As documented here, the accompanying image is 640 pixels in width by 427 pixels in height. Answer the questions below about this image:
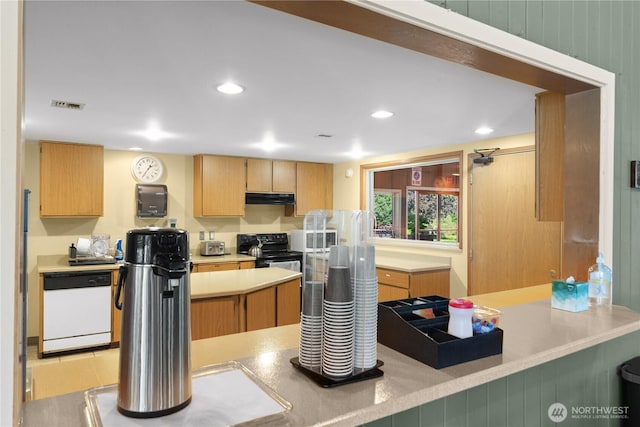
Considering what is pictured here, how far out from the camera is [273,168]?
5.45m

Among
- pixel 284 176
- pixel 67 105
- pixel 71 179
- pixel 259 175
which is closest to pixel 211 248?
pixel 259 175

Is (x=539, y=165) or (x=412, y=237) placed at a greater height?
(x=539, y=165)

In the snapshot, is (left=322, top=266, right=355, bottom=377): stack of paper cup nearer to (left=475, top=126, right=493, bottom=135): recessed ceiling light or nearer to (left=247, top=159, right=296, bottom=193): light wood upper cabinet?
(left=475, top=126, right=493, bottom=135): recessed ceiling light

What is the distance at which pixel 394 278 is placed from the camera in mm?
4309

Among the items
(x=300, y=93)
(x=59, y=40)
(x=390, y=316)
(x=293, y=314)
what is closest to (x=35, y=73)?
(x=59, y=40)

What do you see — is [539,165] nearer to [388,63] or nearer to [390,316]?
[388,63]

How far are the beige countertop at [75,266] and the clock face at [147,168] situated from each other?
109cm

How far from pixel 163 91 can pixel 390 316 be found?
1.91m

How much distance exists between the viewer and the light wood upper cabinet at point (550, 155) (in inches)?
76.0

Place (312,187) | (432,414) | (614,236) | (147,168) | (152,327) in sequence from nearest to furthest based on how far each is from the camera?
1. (152,327)
2. (432,414)
3. (614,236)
4. (147,168)
5. (312,187)

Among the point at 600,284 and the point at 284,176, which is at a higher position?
the point at 284,176

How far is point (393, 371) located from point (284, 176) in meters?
4.68

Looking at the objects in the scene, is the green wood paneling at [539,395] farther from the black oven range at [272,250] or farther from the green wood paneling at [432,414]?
the black oven range at [272,250]

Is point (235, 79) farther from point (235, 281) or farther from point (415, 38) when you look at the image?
point (235, 281)
